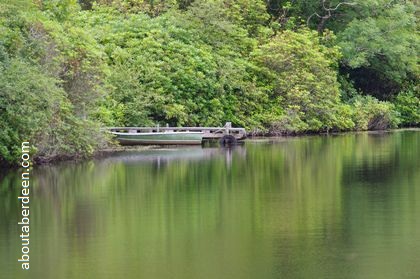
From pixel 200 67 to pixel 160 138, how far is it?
7.51 metres

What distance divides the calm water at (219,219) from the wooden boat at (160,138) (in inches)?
285

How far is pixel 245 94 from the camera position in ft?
169

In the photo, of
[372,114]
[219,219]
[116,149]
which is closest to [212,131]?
[116,149]

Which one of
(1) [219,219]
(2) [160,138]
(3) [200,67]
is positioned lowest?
(1) [219,219]

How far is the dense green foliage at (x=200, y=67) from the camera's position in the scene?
33.2m

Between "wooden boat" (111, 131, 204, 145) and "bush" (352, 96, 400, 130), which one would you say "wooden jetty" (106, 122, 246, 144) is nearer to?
"wooden boat" (111, 131, 204, 145)

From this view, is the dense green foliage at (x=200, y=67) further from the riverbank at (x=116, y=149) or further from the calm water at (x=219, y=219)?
the calm water at (x=219, y=219)

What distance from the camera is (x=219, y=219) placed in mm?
20359

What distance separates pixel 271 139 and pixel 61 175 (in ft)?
67.2

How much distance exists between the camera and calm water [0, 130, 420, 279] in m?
15.7

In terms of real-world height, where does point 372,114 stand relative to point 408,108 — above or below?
below

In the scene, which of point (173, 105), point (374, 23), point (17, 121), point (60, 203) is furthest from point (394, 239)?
point (374, 23)

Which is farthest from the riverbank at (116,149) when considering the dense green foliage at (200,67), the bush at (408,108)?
the bush at (408,108)

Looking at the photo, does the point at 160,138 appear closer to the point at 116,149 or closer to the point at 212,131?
the point at 116,149
